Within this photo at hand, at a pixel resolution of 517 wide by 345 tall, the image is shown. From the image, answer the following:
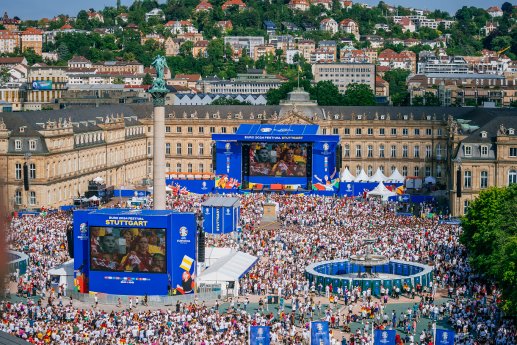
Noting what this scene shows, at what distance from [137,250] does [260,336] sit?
13.2 meters

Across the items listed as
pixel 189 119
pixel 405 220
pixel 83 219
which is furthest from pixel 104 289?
pixel 189 119

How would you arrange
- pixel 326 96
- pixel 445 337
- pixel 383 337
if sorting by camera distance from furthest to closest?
pixel 326 96 < pixel 383 337 < pixel 445 337

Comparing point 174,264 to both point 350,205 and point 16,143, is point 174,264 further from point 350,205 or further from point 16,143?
point 16,143

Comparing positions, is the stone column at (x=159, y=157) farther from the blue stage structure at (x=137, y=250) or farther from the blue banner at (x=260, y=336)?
the blue banner at (x=260, y=336)

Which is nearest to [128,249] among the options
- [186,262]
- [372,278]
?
[186,262]

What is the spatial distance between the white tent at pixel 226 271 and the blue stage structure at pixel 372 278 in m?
3.58

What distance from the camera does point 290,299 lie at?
56.0 m

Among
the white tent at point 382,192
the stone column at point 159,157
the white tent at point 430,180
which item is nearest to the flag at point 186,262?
the stone column at point 159,157

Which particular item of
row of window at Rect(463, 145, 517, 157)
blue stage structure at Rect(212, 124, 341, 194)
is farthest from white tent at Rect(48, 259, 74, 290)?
blue stage structure at Rect(212, 124, 341, 194)

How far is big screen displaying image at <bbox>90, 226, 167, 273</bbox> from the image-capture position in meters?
54.7

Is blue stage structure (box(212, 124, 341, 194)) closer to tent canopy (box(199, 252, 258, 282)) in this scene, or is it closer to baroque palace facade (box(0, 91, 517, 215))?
baroque palace facade (box(0, 91, 517, 215))

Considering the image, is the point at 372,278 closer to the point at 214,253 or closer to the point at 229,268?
the point at 229,268

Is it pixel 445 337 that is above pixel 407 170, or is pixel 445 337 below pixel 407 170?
below

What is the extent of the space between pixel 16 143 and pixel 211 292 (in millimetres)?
41568
